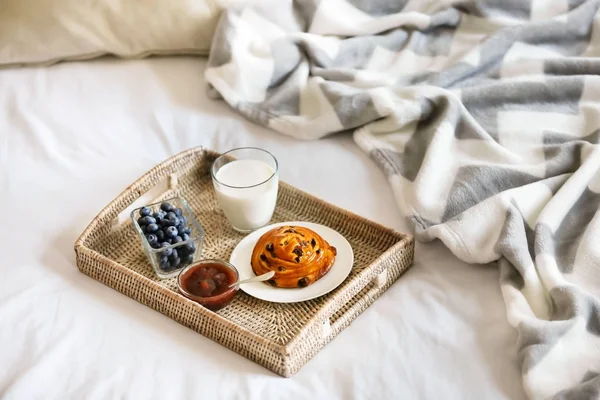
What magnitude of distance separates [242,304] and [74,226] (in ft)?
1.03

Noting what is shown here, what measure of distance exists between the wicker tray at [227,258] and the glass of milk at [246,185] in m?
0.04

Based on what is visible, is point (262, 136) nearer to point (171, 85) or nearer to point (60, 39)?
point (171, 85)

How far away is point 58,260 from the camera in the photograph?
118 centimetres

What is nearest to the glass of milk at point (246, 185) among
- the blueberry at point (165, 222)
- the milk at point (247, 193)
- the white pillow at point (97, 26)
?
the milk at point (247, 193)

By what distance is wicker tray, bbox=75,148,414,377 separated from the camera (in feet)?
3.32

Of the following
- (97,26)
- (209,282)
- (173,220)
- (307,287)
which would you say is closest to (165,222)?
(173,220)

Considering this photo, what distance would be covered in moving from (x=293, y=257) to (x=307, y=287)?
0.05 meters

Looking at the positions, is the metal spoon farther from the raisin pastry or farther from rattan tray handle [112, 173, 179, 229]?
rattan tray handle [112, 173, 179, 229]

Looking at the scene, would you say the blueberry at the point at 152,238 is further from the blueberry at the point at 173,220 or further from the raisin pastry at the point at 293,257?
the raisin pastry at the point at 293,257

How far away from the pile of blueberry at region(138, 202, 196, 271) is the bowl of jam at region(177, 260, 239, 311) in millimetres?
25

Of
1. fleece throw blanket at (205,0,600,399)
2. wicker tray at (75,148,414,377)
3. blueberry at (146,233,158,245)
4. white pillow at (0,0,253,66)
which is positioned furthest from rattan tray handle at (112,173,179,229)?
white pillow at (0,0,253,66)

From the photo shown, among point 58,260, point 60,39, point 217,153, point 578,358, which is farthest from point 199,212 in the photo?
point 578,358

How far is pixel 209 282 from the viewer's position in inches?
43.3

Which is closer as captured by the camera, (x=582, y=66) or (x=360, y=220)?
(x=360, y=220)
